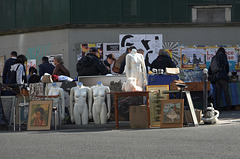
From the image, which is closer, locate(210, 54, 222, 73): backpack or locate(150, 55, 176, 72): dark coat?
locate(150, 55, 176, 72): dark coat

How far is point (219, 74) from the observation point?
2138cm

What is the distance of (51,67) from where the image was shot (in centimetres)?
2064

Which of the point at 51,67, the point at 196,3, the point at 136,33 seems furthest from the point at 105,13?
the point at 51,67

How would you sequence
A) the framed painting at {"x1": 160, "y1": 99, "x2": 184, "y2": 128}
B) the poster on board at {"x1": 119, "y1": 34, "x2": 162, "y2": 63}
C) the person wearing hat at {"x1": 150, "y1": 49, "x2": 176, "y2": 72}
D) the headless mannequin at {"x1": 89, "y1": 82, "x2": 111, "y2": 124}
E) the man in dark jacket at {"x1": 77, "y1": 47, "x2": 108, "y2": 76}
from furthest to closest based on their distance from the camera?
1. the poster on board at {"x1": 119, "y1": 34, "x2": 162, "y2": 63}
2. the person wearing hat at {"x1": 150, "y1": 49, "x2": 176, "y2": 72}
3. the man in dark jacket at {"x1": 77, "y1": 47, "x2": 108, "y2": 76}
4. the headless mannequin at {"x1": 89, "y1": 82, "x2": 111, "y2": 124}
5. the framed painting at {"x1": 160, "y1": 99, "x2": 184, "y2": 128}

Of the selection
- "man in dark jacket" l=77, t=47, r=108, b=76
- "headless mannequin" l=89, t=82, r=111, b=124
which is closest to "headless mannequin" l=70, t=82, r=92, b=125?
"headless mannequin" l=89, t=82, r=111, b=124

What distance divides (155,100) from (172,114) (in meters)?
1.27

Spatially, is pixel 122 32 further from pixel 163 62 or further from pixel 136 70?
pixel 136 70

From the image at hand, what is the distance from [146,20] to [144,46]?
2.12 metres

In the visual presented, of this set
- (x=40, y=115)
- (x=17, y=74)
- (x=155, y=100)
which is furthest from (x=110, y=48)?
(x=40, y=115)

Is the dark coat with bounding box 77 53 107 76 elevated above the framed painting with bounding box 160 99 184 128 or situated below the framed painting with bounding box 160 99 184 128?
above

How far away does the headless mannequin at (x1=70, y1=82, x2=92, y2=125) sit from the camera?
1714 centimetres

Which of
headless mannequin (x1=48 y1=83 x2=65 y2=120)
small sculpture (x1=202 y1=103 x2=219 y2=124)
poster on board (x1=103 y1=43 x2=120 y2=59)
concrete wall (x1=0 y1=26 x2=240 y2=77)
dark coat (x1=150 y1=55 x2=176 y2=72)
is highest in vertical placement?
concrete wall (x1=0 y1=26 x2=240 y2=77)

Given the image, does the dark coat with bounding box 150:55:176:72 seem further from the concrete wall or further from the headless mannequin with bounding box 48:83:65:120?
the concrete wall

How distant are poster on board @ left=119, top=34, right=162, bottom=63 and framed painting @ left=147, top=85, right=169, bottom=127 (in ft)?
27.2
